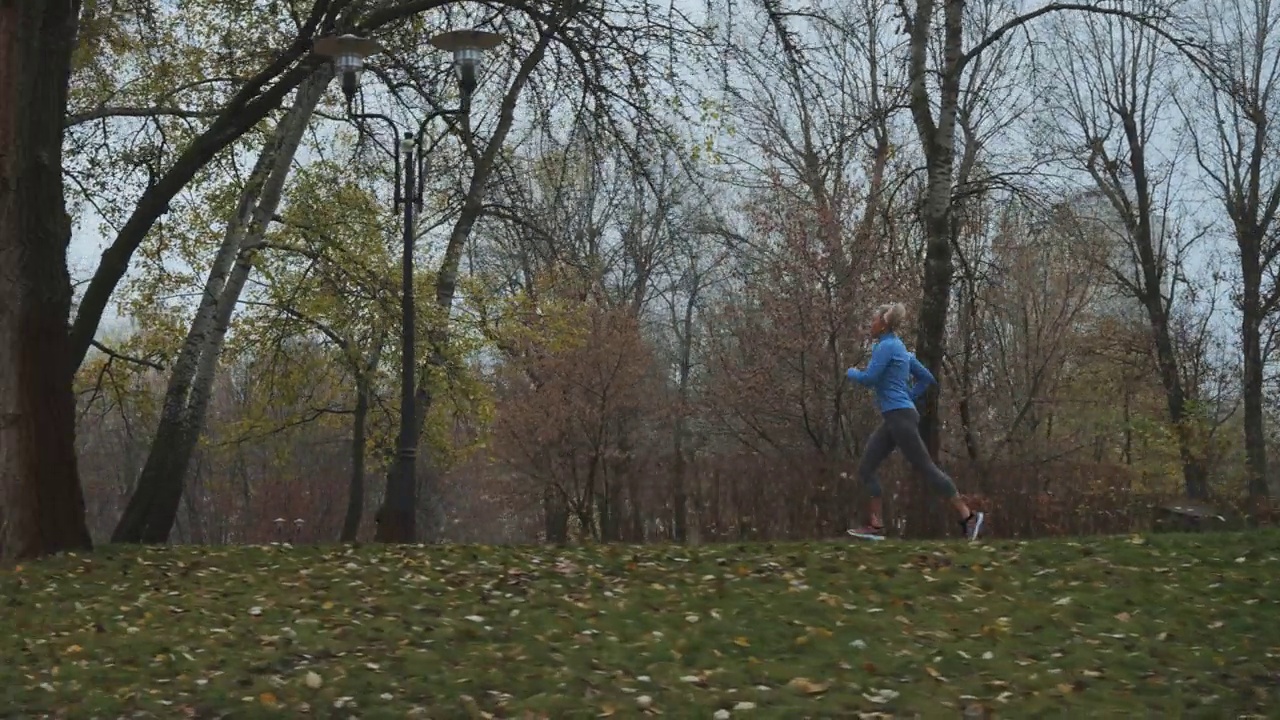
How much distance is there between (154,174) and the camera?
15.8 meters

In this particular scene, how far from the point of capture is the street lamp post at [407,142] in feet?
40.5

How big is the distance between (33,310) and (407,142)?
19.3 feet

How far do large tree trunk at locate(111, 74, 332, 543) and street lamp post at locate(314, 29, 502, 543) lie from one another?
40.7 inches

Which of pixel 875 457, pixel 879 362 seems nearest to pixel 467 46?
pixel 879 362

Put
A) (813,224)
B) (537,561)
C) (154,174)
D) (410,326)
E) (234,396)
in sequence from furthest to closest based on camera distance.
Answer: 1. (234,396)
2. (813,224)
3. (154,174)
4. (410,326)
5. (537,561)

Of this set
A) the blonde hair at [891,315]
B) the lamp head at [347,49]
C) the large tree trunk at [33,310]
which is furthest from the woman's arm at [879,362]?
the large tree trunk at [33,310]

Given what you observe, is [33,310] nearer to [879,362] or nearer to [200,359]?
[200,359]

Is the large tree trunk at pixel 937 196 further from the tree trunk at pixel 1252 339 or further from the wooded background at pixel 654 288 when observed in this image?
the tree trunk at pixel 1252 339

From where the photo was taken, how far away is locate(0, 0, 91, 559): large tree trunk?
9.95m

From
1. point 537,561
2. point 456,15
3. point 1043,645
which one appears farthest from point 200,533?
point 1043,645

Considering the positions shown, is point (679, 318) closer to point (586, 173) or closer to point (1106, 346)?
point (1106, 346)

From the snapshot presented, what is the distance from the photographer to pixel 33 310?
10.1m

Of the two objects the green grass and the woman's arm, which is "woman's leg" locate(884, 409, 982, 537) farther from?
the green grass

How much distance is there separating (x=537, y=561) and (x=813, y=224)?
17.2 metres
